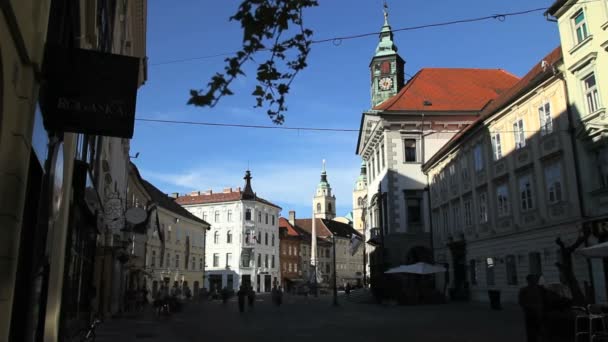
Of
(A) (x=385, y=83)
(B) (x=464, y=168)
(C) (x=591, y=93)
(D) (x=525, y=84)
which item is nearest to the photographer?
(C) (x=591, y=93)

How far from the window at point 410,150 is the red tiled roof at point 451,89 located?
254 centimetres

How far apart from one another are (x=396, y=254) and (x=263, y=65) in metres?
36.5

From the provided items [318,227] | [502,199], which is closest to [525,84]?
[502,199]

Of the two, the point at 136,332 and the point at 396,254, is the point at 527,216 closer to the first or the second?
the point at 396,254

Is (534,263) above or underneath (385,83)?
underneath

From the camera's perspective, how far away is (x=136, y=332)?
16906mm

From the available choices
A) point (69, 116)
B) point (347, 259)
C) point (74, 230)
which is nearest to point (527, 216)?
point (74, 230)

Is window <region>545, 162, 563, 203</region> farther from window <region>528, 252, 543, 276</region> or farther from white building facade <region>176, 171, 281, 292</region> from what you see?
white building facade <region>176, 171, 281, 292</region>

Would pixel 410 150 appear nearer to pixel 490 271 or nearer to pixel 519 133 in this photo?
pixel 490 271

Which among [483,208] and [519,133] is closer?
[519,133]

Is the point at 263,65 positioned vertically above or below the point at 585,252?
above

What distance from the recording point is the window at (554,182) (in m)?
22.6

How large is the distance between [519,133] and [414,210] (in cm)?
1541

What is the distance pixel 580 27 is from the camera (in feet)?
69.1
